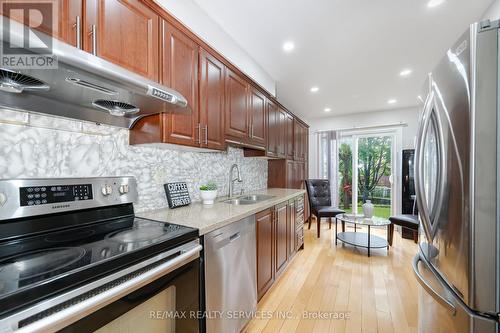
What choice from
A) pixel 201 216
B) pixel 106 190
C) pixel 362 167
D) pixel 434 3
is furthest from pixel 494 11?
pixel 362 167

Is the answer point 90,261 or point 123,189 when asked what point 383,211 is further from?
point 90,261

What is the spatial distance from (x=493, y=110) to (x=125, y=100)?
5.32 feet

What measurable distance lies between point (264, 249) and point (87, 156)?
154cm

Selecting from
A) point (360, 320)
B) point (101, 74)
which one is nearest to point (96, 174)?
point (101, 74)

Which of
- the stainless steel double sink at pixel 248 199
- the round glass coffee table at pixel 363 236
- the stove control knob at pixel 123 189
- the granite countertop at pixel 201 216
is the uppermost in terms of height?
the stove control knob at pixel 123 189

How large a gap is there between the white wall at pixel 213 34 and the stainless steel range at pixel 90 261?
51.9 inches

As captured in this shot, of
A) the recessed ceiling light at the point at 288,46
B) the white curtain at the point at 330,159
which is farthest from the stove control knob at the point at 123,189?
the white curtain at the point at 330,159

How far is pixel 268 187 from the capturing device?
364cm

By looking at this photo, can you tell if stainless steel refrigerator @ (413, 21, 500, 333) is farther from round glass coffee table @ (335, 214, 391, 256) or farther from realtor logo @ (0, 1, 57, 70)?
round glass coffee table @ (335, 214, 391, 256)

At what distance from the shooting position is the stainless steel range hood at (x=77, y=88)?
691mm

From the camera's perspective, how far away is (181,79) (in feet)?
4.75

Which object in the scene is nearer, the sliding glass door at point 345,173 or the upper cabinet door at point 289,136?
the upper cabinet door at point 289,136

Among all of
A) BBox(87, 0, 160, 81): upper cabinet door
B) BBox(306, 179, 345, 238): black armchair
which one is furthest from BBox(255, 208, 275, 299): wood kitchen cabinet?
BBox(306, 179, 345, 238): black armchair

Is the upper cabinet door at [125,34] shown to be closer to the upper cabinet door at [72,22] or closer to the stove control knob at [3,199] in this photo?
the upper cabinet door at [72,22]
